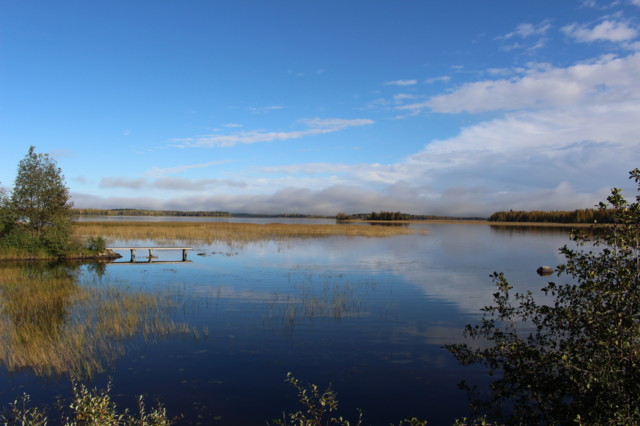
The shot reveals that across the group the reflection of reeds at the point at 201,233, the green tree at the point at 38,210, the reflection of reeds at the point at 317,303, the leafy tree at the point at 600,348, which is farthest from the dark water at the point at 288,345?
the reflection of reeds at the point at 201,233

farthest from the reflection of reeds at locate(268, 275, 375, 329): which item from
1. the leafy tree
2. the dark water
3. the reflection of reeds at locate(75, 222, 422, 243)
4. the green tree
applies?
the reflection of reeds at locate(75, 222, 422, 243)

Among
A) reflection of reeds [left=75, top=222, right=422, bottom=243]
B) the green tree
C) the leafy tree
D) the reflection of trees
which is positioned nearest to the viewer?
the leafy tree

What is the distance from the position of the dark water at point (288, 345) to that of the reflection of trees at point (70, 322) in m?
0.38

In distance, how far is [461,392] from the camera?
34.1 ft

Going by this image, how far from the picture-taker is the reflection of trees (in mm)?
11383

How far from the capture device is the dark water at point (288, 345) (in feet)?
31.7

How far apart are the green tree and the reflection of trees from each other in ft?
42.2

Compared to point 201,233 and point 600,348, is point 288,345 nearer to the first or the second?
point 600,348

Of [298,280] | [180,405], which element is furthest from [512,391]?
[298,280]

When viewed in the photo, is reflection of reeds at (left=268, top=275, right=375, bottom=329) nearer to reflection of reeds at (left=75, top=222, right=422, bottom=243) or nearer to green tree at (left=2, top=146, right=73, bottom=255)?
green tree at (left=2, top=146, right=73, bottom=255)

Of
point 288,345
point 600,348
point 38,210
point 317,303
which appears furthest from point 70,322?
point 38,210

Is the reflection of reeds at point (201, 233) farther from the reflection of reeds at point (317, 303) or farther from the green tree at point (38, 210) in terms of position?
the reflection of reeds at point (317, 303)

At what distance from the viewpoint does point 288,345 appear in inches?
535

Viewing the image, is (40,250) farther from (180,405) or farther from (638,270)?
(638,270)
